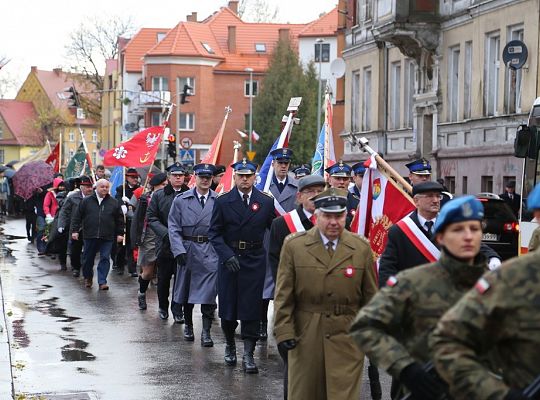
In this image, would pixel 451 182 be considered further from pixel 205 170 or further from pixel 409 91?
pixel 205 170

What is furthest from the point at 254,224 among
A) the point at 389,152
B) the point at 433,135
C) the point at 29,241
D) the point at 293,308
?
the point at 389,152

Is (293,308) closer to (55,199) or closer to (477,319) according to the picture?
(477,319)

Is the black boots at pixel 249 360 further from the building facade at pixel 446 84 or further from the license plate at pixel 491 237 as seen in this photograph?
the building facade at pixel 446 84

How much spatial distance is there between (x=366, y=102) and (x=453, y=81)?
8.52 meters

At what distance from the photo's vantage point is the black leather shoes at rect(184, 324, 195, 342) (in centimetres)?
1429

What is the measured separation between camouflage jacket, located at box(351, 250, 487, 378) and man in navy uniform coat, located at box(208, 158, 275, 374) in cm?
696

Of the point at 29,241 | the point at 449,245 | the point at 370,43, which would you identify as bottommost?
the point at 29,241

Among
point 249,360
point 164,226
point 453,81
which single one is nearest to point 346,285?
point 249,360

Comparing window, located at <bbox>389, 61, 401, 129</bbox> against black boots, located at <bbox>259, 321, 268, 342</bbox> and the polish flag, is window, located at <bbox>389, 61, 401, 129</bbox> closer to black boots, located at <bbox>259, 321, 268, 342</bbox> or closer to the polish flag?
black boots, located at <bbox>259, 321, 268, 342</bbox>

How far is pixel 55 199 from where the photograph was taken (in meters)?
27.4

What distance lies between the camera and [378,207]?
11.8m

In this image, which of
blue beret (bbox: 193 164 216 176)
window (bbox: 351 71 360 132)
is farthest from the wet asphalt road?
window (bbox: 351 71 360 132)

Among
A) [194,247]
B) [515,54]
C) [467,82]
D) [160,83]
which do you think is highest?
[160,83]

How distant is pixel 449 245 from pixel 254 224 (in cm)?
749
